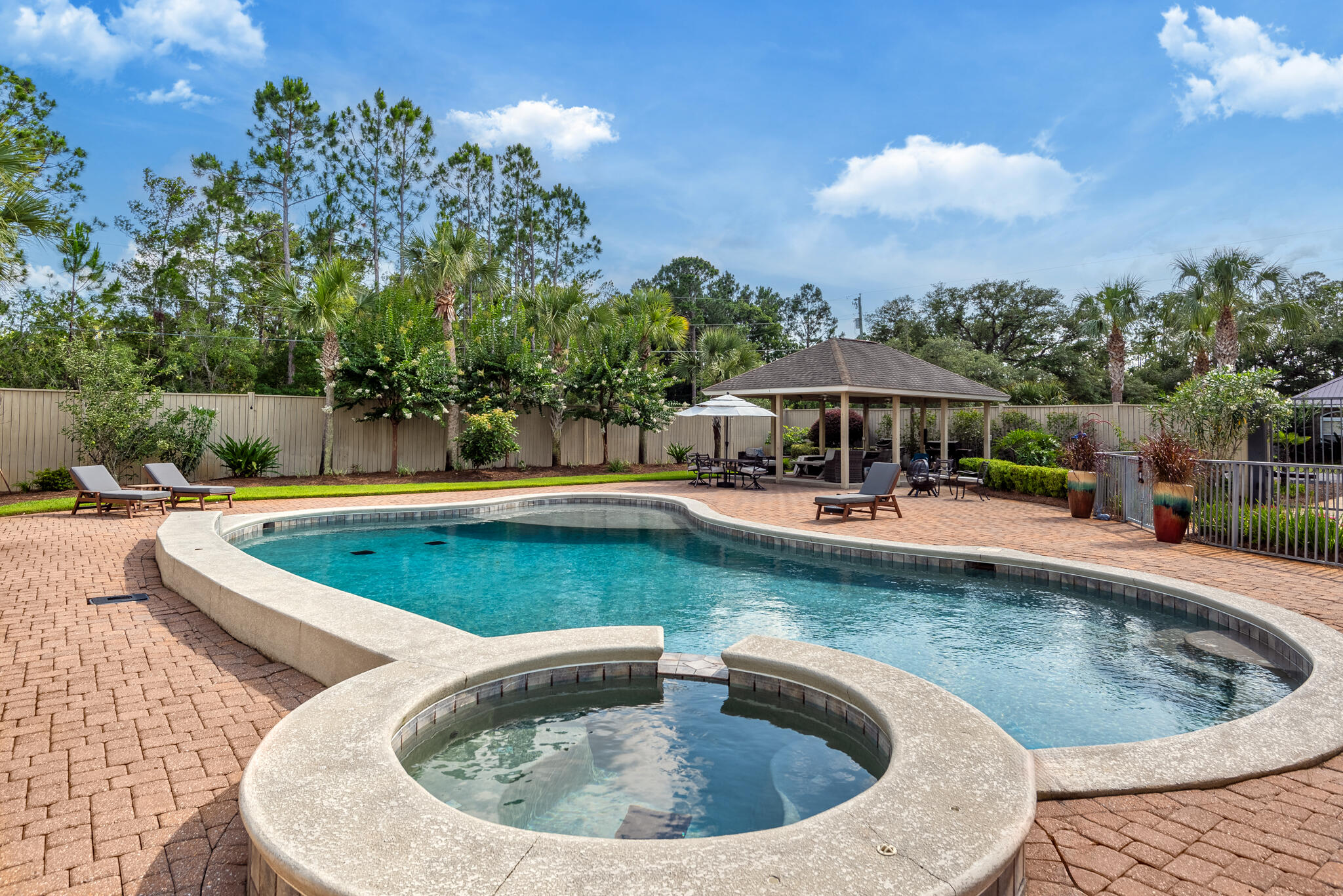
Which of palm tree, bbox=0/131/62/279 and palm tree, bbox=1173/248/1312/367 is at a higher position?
palm tree, bbox=1173/248/1312/367

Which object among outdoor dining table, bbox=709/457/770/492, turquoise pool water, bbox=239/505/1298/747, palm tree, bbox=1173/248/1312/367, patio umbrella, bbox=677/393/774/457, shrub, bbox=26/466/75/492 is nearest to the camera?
turquoise pool water, bbox=239/505/1298/747

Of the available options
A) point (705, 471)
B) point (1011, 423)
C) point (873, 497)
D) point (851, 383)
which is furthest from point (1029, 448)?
Answer: point (873, 497)

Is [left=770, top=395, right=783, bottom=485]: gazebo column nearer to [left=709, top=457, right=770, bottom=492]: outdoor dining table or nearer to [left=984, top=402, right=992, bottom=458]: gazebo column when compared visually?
[left=709, top=457, right=770, bottom=492]: outdoor dining table

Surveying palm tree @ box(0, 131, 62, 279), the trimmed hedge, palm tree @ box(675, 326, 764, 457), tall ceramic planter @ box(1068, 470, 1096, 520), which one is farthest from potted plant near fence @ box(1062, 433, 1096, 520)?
palm tree @ box(675, 326, 764, 457)

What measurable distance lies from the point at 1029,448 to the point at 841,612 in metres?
13.7

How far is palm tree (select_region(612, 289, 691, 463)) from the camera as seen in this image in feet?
78.0

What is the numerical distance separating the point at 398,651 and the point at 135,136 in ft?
107

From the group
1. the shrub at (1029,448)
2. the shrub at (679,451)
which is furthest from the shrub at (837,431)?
the shrub at (1029,448)

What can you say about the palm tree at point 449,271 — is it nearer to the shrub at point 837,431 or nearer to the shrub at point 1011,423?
the shrub at point 837,431

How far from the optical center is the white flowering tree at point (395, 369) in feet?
57.3

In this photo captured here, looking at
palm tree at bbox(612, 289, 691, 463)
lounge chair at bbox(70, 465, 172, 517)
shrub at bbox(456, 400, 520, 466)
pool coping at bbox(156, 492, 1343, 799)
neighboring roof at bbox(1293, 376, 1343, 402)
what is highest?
palm tree at bbox(612, 289, 691, 463)

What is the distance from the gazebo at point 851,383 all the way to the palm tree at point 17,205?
44.9 feet

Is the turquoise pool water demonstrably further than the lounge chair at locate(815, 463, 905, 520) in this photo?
No

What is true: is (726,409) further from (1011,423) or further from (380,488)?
(1011,423)
